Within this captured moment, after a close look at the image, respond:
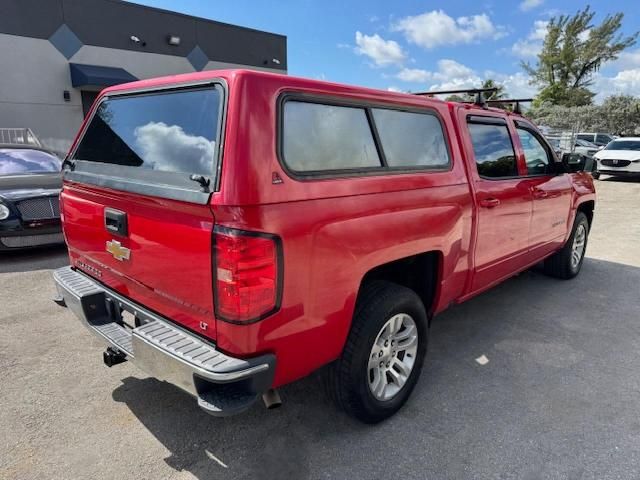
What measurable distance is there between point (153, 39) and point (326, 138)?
1583 centimetres

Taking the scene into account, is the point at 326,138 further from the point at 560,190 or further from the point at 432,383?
the point at 560,190

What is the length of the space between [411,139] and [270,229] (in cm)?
135

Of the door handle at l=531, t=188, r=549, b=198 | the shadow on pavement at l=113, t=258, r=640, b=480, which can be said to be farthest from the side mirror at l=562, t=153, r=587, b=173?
the shadow on pavement at l=113, t=258, r=640, b=480

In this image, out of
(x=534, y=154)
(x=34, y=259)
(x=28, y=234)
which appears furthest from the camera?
(x=34, y=259)

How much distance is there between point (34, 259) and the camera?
5.95 m

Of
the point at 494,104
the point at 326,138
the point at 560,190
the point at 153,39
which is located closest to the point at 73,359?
the point at 326,138

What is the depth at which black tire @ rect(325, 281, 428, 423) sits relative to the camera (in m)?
2.47

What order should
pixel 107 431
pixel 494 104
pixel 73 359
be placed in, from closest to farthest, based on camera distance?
1. pixel 107 431
2. pixel 73 359
3. pixel 494 104

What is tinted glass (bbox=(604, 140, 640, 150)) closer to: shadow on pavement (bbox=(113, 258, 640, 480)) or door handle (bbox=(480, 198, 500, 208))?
shadow on pavement (bbox=(113, 258, 640, 480))

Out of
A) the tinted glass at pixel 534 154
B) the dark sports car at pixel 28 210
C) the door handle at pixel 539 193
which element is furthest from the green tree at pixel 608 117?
the dark sports car at pixel 28 210

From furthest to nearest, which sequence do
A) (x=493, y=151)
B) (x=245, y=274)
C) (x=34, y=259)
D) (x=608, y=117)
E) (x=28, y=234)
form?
1. (x=608, y=117)
2. (x=34, y=259)
3. (x=28, y=234)
4. (x=493, y=151)
5. (x=245, y=274)

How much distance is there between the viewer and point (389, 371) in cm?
279

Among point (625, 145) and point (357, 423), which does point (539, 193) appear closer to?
point (357, 423)

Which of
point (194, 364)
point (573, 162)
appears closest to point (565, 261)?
point (573, 162)
